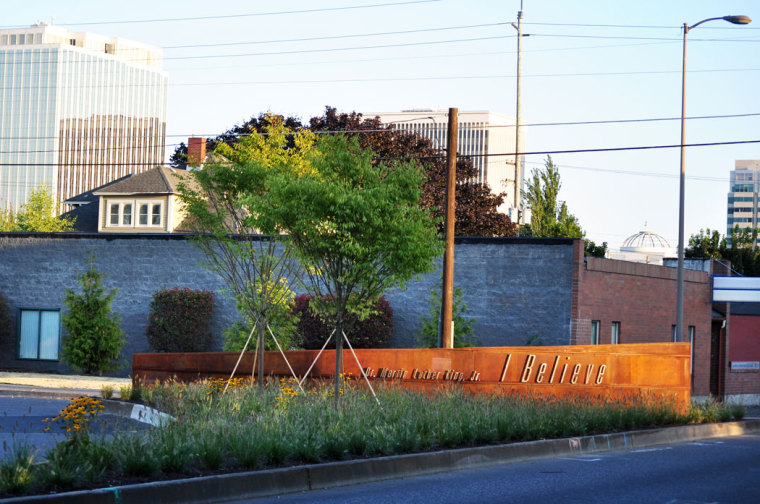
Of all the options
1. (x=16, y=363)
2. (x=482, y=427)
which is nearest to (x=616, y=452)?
(x=482, y=427)

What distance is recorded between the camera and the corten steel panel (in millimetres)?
20750

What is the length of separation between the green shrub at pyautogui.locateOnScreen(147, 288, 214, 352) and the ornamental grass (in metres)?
10.4

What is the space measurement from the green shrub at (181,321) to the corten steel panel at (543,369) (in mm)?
10151

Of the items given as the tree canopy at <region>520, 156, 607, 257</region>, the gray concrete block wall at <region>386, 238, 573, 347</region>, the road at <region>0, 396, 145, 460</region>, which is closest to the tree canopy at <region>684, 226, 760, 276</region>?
the tree canopy at <region>520, 156, 607, 257</region>

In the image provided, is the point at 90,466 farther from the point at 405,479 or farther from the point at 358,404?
the point at 358,404

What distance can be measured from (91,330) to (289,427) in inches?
807

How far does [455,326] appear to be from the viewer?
27.1 meters

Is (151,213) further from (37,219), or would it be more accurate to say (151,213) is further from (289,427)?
(289,427)

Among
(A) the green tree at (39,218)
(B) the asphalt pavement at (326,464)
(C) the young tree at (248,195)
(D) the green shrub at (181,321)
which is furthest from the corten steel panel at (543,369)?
(A) the green tree at (39,218)

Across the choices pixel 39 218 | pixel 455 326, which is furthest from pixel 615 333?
pixel 39 218

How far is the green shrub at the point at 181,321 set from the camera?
102 ft

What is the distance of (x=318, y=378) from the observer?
72.7ft

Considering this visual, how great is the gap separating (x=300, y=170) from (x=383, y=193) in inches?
276

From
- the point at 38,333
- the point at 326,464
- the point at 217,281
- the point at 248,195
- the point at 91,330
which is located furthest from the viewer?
the point at 38,333
